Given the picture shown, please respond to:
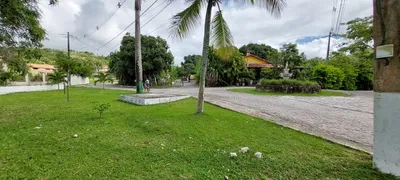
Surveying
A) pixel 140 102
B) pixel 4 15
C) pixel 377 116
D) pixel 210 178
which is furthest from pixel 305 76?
pixel 4 15

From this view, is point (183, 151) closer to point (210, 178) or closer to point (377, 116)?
point (210, 178)

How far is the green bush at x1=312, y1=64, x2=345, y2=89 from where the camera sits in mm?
19703

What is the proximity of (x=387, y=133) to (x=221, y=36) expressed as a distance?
504 cm

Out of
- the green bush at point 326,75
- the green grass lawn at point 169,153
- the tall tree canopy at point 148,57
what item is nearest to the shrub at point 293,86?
the green bush at point 326,75

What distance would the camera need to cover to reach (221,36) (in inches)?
259

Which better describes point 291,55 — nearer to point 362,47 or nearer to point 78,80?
point 362,47

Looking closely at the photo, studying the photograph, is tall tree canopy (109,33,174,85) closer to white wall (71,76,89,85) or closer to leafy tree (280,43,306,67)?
white wall (71,76,89,85)

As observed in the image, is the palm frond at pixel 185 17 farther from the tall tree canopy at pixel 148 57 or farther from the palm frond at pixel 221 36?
the tall tree canopy at pixel 148 57

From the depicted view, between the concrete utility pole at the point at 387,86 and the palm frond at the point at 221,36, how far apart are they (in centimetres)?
430

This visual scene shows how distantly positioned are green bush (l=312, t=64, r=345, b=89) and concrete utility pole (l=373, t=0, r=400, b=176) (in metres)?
19.6

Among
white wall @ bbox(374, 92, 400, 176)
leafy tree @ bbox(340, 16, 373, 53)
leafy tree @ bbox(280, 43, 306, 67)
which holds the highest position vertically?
leafy tree @ bbox(340, 16, 373, 53)

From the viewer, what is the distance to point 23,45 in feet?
21.1

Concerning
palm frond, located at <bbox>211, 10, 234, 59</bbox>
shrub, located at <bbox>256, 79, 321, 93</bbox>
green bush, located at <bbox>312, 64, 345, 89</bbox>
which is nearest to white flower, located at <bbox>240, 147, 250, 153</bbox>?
palm frond, located at <bbox>211, 10, 234, 59</bbox>

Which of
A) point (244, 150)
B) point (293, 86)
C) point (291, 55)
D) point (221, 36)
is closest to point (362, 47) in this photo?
point (291, 55)
